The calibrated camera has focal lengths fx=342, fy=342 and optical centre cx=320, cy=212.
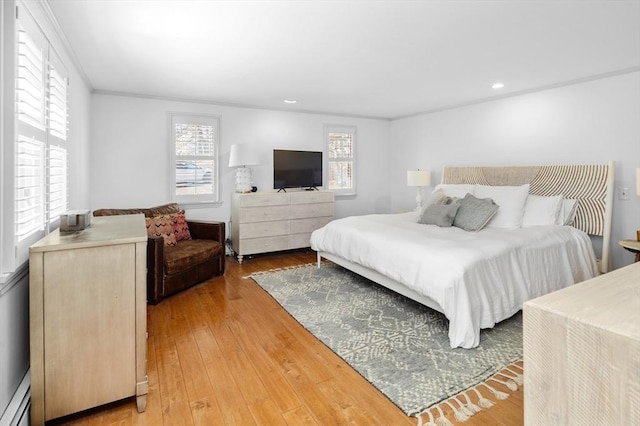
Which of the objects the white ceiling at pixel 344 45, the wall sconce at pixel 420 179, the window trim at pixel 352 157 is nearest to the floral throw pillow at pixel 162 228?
the white ceiling at pixel 344 45

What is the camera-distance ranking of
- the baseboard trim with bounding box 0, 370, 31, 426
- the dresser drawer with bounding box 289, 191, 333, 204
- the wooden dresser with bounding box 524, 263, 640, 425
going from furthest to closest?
1. the dresser drawer with bounding box 289, 191, 333, 204
2. the baseboard trim with bounding box 0, 370, 31, 426
3. the wooden dresser with bounding box 524, 263, 640, 425

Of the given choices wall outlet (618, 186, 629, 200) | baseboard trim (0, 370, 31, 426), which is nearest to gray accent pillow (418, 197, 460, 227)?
wall outlet (618, 186, 629, 200)

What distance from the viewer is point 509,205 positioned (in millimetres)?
3865

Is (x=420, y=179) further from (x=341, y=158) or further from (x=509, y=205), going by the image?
(x=509, y=205)

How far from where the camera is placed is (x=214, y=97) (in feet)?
15.5

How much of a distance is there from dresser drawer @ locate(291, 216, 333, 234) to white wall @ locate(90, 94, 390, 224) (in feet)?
2.55

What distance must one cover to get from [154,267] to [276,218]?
6.92 ft

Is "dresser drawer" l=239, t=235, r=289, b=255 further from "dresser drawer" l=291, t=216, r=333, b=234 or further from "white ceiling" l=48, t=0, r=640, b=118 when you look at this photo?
"white ceiling" l=48, t=0, r=640, b=118

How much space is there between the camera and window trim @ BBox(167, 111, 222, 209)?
4832 mm

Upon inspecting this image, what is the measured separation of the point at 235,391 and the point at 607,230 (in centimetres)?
406

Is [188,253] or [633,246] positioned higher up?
[633,246]

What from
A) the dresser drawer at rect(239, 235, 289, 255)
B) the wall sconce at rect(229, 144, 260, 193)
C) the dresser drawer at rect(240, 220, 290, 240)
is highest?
the wall sconce at rect(229, 144, 260, 193)

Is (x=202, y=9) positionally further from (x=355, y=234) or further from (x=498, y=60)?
(x=498, y=60)

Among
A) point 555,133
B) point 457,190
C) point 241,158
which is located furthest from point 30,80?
point 555,133
